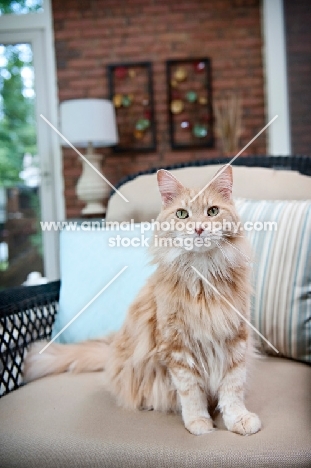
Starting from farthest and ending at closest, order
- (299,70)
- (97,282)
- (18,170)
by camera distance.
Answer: (18,170) < (299,70) < (97,282)

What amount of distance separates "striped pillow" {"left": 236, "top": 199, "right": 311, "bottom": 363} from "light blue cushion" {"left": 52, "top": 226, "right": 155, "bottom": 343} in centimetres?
34

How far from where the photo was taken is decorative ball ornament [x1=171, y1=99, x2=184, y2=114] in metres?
3.91

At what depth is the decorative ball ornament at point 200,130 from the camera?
393 centimetres

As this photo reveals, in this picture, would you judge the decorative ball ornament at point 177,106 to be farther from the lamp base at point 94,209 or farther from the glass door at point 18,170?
the glass door at point 18,170

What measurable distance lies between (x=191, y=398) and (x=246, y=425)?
0.13m

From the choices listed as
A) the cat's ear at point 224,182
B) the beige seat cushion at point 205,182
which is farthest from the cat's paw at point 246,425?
the beige seat cushion at point 205,182

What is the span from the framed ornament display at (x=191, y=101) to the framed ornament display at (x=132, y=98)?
179 mm

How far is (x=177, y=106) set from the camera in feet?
12.8

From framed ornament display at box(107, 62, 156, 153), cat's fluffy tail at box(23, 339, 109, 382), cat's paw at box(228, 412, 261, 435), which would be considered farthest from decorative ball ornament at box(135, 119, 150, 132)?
cat's paw at box(228, 412, 261, 435)

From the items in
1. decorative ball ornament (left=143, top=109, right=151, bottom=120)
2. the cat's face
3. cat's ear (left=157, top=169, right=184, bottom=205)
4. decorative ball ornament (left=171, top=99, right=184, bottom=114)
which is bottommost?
the cat's face

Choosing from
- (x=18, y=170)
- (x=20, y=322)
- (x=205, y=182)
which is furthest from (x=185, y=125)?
(x=20, y=322)

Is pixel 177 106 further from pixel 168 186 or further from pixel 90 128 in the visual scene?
pixel 168 186

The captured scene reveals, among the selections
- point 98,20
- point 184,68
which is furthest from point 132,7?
point 184,68

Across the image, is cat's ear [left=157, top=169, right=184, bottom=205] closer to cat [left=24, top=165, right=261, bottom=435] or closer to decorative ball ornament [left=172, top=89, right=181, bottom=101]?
cat [left=24, top=165, right=261, bottom=435]
